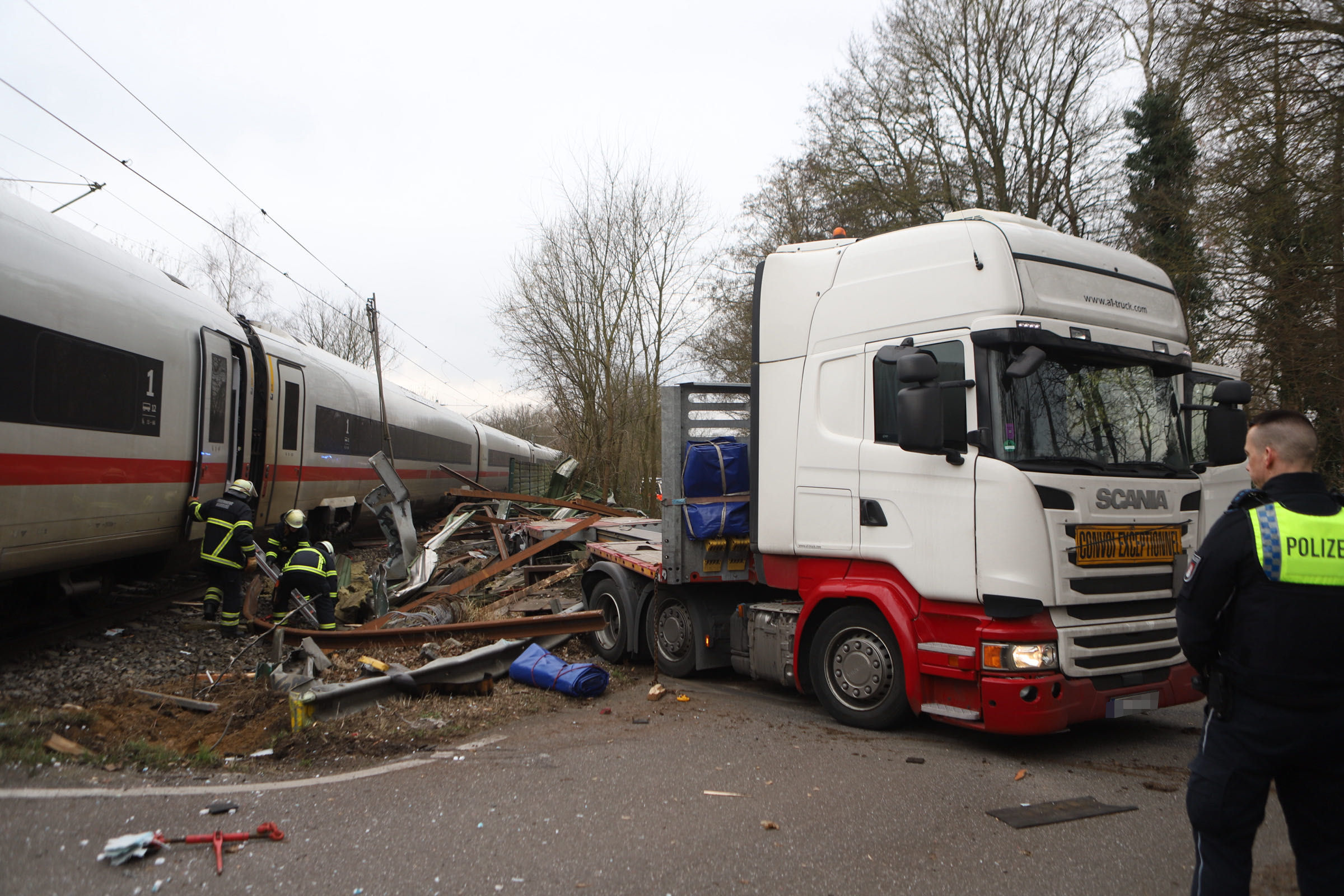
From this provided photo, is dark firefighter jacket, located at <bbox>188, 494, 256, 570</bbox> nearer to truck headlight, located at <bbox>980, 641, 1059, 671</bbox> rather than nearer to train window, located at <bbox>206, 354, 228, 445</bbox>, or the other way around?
train window, located at <bbox>206, 354, 228, 445</bbox>

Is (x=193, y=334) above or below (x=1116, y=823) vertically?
above

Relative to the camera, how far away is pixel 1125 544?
4867mm

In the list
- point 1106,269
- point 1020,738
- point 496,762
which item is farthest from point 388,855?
point 1106,269

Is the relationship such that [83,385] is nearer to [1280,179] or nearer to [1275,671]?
[1275,671]

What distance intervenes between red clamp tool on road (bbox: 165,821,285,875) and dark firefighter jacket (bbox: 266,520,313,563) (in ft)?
18.0

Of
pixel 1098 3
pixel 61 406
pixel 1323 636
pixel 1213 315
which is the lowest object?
pixel 1323 636

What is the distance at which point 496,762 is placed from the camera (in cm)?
494

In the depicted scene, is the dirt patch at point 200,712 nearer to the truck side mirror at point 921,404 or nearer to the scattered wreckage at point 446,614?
the scattered wreckage at point 446,614

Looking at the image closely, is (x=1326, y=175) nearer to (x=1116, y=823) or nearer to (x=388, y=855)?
(x=1116, y=823)

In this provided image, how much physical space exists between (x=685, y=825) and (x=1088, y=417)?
3.23m

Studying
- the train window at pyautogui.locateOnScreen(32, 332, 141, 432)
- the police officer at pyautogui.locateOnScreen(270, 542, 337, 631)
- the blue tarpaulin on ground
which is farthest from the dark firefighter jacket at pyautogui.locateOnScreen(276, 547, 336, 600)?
the blue tarpaulin on ground

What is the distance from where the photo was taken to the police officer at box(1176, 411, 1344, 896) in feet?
8.36

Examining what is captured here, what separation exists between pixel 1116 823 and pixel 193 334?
9.58m

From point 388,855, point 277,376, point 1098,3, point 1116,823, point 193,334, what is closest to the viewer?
point 388,855
